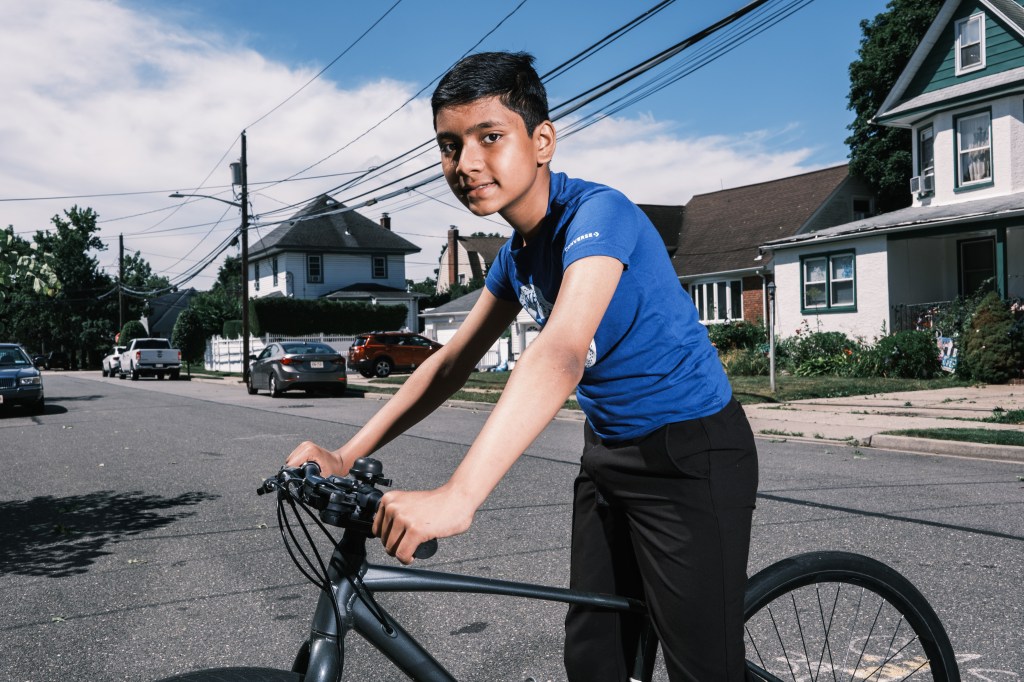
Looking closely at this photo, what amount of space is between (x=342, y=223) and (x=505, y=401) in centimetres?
5379

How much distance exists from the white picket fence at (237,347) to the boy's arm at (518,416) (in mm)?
36330

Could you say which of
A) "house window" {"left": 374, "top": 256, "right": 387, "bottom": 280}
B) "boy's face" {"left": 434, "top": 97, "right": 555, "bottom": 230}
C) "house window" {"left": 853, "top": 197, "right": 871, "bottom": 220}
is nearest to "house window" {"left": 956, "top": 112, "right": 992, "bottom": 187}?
"house window" {"left": 853, "top": 197, "right": 871, "bottom": 220}

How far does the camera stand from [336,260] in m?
52.3

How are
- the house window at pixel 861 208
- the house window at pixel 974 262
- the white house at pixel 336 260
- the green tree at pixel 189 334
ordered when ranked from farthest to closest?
1. the white house at pixel 336 260
2. the green tree at pixel 189 334
3. the house window at pixel 861 208
4. the house window at pixel 974 262

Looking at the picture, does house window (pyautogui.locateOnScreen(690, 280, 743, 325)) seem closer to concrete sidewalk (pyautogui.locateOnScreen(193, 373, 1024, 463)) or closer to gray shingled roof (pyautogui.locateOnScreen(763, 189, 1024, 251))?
gray shingled roof (pyautogui.locateOnScreen(763, 189, 1024, 251))

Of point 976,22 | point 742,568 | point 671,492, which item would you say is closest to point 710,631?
point 742,568

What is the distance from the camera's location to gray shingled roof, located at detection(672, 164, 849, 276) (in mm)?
32531

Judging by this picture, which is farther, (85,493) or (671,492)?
(85,493)

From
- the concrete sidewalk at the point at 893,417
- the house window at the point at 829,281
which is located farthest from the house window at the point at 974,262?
the concrete sidewalk at the point at 893,417

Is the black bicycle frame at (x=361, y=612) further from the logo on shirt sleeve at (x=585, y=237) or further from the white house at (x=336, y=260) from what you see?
the white house at (x=336, y=260)

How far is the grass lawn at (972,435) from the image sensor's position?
32.6ft

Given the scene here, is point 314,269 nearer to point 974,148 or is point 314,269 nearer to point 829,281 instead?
point 829,281

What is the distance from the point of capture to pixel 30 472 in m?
9.90

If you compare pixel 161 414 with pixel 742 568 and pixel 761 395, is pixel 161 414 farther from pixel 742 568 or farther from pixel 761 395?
pixel 742 568
